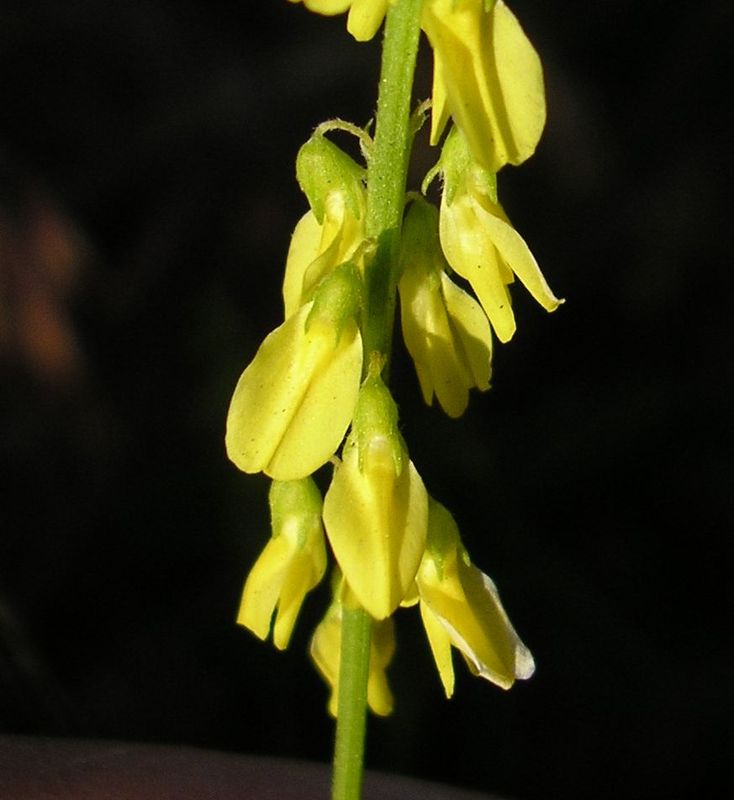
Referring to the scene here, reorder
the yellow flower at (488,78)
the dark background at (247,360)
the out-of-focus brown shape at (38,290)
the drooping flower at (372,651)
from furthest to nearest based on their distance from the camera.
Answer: the out-of-focus brown shape at (38,290) < the dark background at (247,360) < the drooping flower at (372,651) < the yellow flower at (488,78)

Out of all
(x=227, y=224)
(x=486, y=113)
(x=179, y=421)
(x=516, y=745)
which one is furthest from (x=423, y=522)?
(x=227, y=224)

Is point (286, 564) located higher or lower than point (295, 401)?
lower

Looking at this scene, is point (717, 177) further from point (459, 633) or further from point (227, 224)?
point (459, 633)

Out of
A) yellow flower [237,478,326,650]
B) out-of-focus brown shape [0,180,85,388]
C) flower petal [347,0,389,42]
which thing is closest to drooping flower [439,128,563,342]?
flower petal [347,0,389,42]

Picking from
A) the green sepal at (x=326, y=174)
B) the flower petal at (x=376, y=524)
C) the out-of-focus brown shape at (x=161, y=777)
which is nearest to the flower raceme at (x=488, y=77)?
the green sepal at (x=326, y=174)

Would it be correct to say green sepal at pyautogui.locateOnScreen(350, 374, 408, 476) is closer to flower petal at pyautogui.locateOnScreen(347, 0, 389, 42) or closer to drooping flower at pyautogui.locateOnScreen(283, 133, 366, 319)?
drooping flower at pyautogui.locateOnScreen(283, 133, 366, 319)

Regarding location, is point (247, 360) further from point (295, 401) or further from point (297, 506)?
point (295, 401)

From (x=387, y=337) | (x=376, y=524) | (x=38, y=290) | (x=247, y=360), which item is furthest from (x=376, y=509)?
(x=38, y=290)

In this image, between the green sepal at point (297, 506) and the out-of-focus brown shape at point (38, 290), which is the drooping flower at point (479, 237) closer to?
the green sepal at point (297, 506)
